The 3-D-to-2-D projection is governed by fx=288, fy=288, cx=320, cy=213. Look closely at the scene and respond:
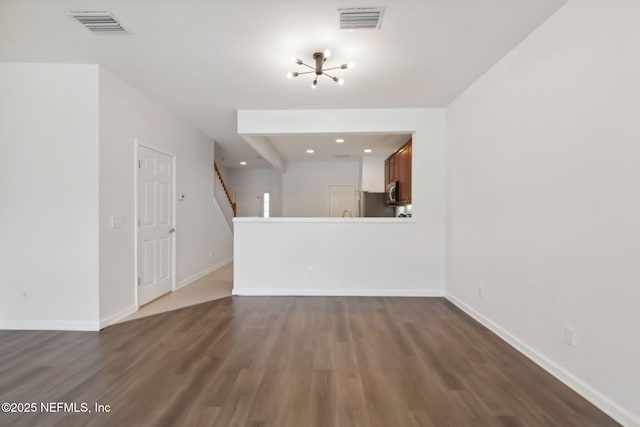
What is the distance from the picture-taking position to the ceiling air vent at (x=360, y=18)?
204 cm

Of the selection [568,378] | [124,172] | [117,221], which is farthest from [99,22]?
[568,378]

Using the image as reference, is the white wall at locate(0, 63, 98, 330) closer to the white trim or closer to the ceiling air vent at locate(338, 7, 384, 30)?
the white trim

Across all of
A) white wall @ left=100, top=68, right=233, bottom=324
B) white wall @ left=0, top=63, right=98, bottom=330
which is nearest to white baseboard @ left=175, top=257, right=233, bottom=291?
white wall @ left=100, top=68, right=233, bottom=324

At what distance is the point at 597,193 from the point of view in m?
1.78

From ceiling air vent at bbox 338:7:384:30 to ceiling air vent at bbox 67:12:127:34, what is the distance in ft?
5.60

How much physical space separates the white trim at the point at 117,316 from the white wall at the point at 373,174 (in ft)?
17.6

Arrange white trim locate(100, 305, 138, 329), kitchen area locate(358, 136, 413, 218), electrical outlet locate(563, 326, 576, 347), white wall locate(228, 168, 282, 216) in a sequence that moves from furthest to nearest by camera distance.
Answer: white wall locate(228, 168, 282, 216) → kitchen area locate(358, 136, 413, 218) → white trim locate(100, 305, 138, 329) → electrical outlet locate(563, 326, 576, 347)

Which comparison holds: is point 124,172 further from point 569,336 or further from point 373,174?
point 373,174

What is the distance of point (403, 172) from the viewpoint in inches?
202

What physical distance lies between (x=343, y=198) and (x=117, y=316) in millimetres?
6255

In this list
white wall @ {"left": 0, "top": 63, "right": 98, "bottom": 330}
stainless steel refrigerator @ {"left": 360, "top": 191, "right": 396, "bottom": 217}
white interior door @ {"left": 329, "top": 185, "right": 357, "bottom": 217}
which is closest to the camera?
white wall @ {"left": 0, "top": 63, "right": 98, "bottom": 330}

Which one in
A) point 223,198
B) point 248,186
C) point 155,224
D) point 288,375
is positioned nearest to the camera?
point 288,375

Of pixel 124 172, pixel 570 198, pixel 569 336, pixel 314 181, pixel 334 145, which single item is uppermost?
pixel 334 145

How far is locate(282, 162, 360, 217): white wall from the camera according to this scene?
27.8 ft
